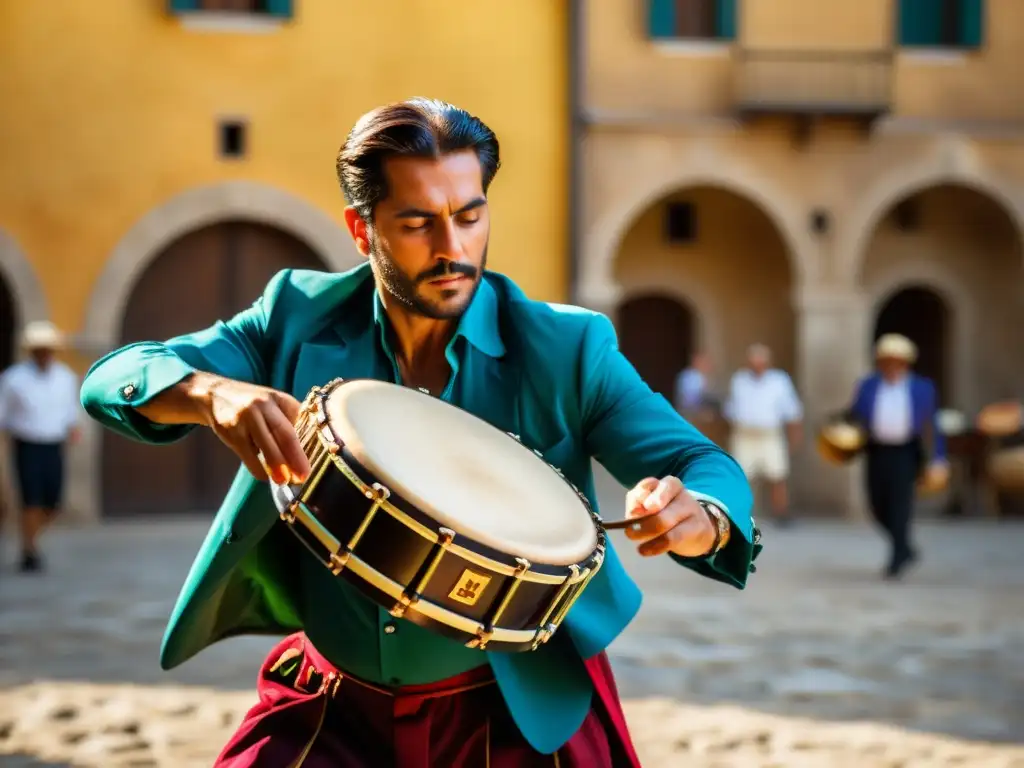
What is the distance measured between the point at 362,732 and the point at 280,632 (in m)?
0.29

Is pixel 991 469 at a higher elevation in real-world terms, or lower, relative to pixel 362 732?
lower

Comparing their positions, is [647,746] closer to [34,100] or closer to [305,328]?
[305,328]

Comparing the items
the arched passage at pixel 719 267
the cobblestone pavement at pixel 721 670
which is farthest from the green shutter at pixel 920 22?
the cobblestone pavement at pixel 721 670

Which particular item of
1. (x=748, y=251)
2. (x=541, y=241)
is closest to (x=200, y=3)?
(x=541, y=241)

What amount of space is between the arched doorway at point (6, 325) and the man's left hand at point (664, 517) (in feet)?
46.3

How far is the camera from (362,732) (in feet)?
7.67

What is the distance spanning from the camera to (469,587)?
2.03 metres

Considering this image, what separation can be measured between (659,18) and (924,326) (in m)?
4.74

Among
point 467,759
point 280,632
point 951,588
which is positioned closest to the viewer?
point 467,759

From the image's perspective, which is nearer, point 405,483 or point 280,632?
point 405,483

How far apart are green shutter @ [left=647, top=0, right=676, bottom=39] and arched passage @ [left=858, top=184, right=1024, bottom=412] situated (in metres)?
3.41

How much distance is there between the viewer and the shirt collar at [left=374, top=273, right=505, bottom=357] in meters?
2.36

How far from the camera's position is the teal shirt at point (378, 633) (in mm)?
2291

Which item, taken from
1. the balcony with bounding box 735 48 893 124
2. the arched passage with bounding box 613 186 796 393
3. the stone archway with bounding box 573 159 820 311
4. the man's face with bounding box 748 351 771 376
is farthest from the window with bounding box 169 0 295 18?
the man's face with bounding box 748 351 771 376
